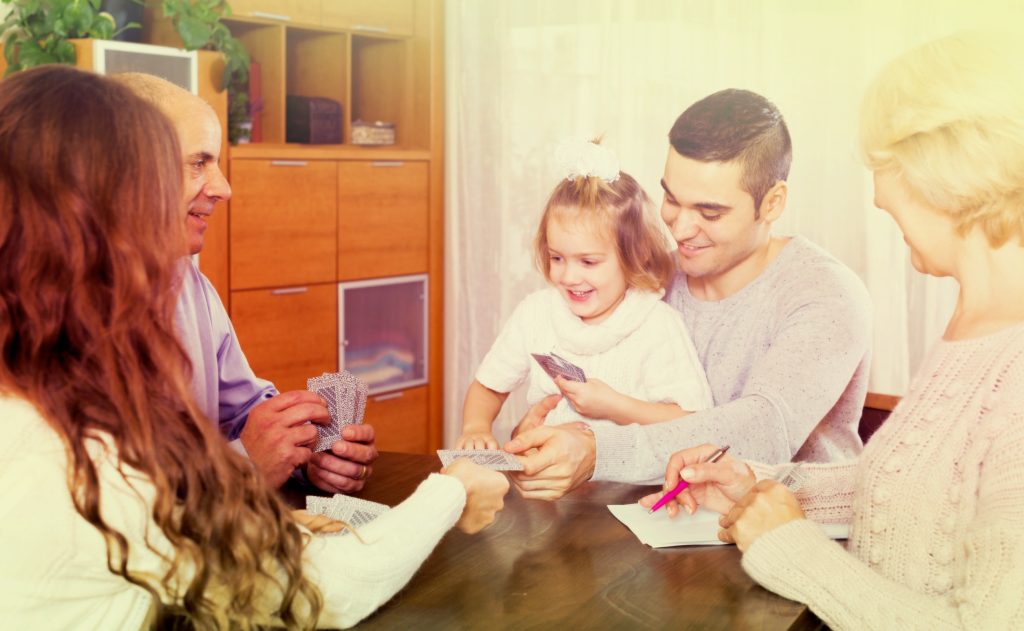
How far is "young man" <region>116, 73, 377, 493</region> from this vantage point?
197 cm

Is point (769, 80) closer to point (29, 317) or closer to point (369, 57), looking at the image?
point (369, 57)

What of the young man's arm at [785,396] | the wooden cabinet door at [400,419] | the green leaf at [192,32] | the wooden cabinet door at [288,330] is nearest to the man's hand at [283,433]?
the young man's arm at [785,396]

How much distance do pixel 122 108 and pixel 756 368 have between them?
4.77 ft

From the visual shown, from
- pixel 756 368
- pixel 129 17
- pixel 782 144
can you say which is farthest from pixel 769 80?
pixel 129 17

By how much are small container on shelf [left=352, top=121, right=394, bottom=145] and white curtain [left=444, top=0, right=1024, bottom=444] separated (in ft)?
0.83

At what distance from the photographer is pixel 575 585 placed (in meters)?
1.53

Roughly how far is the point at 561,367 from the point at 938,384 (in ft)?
2.88

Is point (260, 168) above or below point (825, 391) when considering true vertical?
above

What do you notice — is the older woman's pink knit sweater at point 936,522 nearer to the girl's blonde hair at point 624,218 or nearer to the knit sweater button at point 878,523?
the knit sweater button at point 878,523

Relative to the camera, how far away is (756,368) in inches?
90.5

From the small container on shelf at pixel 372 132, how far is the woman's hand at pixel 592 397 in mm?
2641

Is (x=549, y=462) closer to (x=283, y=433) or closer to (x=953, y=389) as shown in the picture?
(x=283, y=433)

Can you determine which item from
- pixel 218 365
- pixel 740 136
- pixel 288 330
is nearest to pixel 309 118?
pixel 288 330

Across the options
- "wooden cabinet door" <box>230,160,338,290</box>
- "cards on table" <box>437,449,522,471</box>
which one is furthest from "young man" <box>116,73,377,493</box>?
"wooden cabinet door" <box>230,160,338,290</box>
